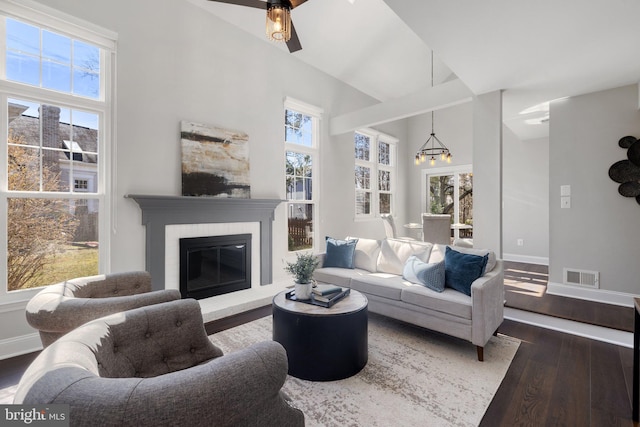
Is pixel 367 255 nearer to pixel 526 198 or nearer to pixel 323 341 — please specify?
pixel 323 341

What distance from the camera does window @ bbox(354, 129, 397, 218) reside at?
6.62m

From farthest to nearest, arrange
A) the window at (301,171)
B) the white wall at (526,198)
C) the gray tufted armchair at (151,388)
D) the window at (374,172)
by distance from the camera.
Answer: the window at (374,172) → the white wall at (526,198) → the window at (301,171) → the gray tufted armchair at (151,388)

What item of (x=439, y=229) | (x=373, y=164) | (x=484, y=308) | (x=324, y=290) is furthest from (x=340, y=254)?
(x=373, y=164)

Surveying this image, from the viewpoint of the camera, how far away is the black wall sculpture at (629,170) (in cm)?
361

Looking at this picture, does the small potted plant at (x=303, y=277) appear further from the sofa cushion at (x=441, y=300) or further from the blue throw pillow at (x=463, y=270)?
the blue throw pillow at (x=463, y=270)

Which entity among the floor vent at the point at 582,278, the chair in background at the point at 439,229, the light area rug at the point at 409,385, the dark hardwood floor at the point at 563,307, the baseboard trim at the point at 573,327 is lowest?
the light area rug at the point at 409,385

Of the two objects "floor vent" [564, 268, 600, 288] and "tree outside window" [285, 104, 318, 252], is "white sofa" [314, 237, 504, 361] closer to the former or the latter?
"tree outside window" [285, 104, 318, 252]

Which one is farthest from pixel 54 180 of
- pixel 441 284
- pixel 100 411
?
pixel 441 284

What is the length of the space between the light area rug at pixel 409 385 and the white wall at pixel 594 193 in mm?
2081

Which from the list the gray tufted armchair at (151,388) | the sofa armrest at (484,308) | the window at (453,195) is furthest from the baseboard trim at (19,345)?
the window at (453,195)

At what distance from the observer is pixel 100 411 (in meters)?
0.73

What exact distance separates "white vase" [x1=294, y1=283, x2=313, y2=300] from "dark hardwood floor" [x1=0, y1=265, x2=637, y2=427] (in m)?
1.18

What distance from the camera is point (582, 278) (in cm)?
400

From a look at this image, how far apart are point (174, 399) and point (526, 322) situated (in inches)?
152
